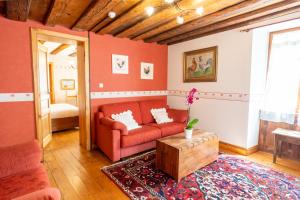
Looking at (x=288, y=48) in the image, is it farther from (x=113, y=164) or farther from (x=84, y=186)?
(x=84, y=186)

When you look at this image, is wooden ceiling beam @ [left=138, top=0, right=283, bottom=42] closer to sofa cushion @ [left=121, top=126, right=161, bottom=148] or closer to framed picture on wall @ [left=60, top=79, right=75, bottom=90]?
sofa cushion @ [left=121, top=126, right=161, bottom=148]

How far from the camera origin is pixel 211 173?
2504 millimetres

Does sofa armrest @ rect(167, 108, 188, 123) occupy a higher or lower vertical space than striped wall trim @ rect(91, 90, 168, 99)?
lower

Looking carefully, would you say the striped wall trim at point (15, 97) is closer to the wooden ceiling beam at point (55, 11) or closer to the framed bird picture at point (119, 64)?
the wooden ceiling beam at point (55, 11)

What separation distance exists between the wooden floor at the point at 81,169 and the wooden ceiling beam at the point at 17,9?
2.27m

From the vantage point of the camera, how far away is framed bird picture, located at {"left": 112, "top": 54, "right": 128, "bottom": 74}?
3.69 metres

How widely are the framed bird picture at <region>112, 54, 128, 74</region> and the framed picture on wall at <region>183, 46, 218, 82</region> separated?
1.45m

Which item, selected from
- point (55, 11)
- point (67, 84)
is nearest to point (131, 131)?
point (55, 11)

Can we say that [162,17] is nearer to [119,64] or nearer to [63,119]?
[119,64]

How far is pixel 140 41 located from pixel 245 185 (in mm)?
3389

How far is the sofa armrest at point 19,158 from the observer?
169 cm

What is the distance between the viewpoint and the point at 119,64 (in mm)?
3758

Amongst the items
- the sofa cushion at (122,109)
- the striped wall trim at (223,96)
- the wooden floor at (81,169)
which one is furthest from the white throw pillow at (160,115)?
the wooden floor at (81,169)

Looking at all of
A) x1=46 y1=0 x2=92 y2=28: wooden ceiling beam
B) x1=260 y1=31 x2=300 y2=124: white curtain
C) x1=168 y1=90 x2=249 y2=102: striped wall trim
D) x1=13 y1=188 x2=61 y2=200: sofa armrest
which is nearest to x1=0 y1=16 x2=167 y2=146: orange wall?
x1=46 y1=0 x2=92 y2=28: wooden ceiling beam
